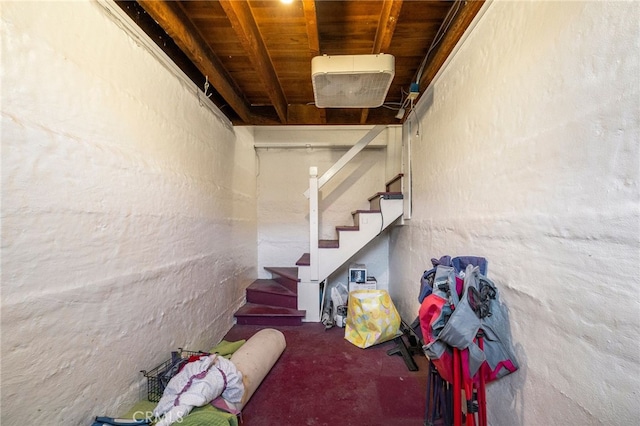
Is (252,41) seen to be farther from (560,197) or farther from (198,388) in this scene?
(198,388)

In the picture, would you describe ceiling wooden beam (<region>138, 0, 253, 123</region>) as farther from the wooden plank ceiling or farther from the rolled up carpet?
the rolled up carpet

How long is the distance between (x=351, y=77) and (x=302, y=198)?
2.30 metres

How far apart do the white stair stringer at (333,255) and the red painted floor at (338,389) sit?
20.3 inches

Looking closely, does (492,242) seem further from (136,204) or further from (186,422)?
(136,204)

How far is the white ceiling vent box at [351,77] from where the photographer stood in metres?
1.67

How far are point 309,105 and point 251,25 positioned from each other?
4.31 feet

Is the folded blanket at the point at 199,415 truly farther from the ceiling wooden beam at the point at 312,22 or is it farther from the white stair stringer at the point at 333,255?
the ceiling wooden beam at the point at 312,22

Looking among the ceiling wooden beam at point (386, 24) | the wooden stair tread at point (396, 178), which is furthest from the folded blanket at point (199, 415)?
the wooden stair tread at point (396, 178)

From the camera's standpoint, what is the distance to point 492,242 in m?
1.25

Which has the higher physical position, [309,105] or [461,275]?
[309,105]

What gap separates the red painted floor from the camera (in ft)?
5.10

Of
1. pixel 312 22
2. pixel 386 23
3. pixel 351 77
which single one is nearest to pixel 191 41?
pixel 312 22

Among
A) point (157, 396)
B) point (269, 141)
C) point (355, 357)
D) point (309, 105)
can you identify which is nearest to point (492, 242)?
point (355, 357)

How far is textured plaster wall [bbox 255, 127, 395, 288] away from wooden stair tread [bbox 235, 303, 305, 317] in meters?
0.86
